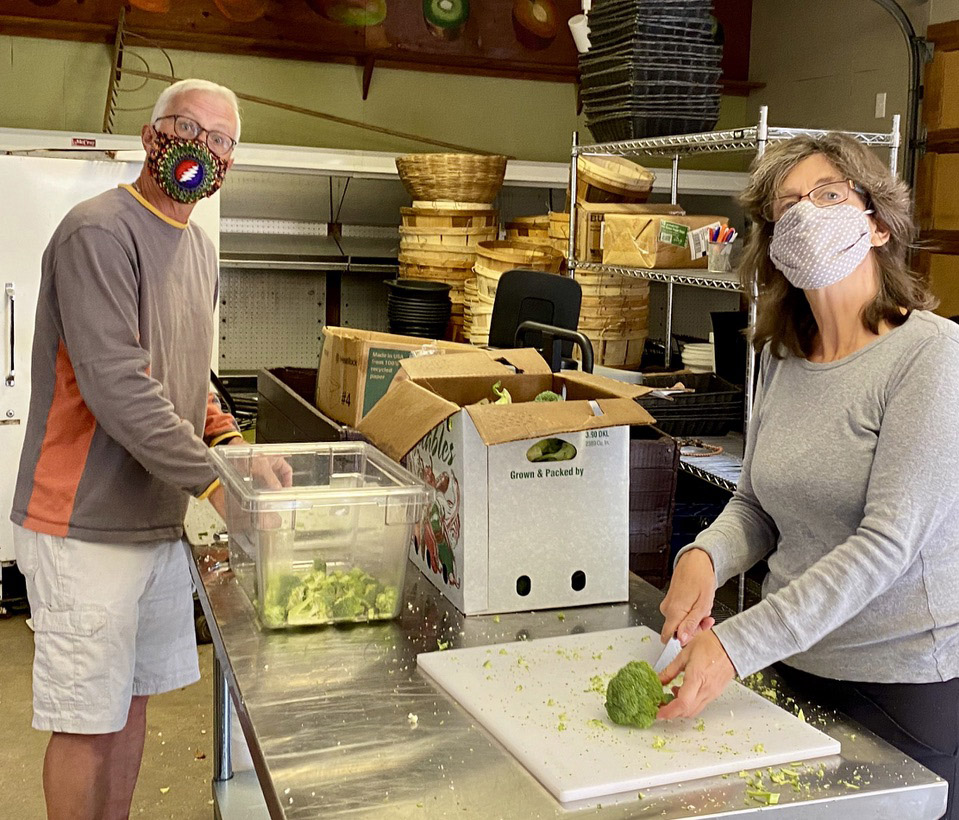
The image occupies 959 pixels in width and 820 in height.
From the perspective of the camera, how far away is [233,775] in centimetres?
263

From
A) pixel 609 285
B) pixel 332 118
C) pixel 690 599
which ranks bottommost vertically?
pixel 690 599

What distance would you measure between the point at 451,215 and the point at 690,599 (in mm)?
3817

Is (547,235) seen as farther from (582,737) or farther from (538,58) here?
(582,737)

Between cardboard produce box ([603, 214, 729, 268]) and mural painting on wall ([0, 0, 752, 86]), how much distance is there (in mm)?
3061

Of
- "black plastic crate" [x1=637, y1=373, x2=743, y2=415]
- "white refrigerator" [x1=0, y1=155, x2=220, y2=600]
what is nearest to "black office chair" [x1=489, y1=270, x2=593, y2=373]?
"black plastic crate" [x1=637, y1=373, x2=743, y2=415]

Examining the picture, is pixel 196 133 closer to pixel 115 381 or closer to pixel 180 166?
pixel 180 166

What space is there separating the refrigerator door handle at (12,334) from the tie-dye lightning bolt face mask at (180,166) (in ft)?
6.49

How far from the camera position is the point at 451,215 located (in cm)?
526

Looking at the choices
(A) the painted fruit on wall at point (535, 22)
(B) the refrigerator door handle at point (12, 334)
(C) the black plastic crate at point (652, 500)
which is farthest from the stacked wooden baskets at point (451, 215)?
(C) the black plastic crate at point (652, 500)

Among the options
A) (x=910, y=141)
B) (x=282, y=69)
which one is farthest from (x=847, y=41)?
(x=282, y=69)

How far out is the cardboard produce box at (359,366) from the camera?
285cm

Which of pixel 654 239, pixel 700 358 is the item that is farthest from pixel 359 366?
pixel 700 358

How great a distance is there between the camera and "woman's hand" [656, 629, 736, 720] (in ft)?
4.58

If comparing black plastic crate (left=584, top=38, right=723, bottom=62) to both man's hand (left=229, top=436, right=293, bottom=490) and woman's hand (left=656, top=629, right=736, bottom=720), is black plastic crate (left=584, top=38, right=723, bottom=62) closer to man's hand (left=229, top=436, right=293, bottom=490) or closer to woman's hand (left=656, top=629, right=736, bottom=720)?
man's hand (left=229, top=436, right=293, bottom=490)
